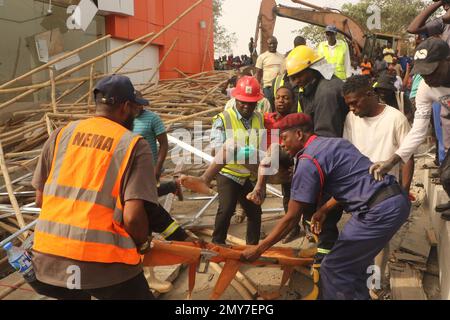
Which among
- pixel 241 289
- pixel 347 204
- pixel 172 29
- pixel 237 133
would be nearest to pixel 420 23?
pixel 237 133

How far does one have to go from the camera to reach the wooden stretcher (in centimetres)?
254

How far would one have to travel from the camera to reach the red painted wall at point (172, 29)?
12406mm

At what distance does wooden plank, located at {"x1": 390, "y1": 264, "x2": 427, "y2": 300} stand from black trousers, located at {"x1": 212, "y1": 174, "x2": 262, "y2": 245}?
125 centimetres

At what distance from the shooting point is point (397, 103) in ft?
13.8

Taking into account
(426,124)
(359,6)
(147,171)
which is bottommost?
(147,171)

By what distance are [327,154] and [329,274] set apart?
75 cm

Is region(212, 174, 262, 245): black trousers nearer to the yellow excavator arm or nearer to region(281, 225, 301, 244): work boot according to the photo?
region(281, 225, 301, 244): work boot

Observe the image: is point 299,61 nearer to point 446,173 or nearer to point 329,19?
point 446,173

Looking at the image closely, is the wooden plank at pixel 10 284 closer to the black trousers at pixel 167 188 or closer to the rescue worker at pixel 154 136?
the rescue worker at pixel 154 136

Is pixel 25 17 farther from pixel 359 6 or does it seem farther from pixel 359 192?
pixel 359 6

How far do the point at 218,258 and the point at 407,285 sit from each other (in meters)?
1.70

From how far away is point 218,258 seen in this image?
2.79 meters

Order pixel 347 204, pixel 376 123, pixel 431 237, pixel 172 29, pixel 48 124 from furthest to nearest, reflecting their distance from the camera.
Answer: pixel 172 29, pixel 48 124, pixel 431 237, pixel 376 123, pixel 347 204
